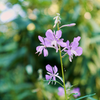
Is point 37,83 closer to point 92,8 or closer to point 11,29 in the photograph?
point 11,29

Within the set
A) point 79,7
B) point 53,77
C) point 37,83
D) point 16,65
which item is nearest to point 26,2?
point 79,7

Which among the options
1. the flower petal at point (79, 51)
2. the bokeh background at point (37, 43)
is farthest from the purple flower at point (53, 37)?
the bokeh background at point (37, 43)

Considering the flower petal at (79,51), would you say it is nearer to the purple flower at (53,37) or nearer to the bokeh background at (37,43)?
the purple flower at (53,37)

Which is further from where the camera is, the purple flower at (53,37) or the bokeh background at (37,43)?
the bokeh background at (37,43)

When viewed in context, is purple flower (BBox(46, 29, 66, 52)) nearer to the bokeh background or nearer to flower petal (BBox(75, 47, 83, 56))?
flower petal (BBox(75, 47, 83, 56))

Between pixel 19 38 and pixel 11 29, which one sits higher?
pixel 11 29

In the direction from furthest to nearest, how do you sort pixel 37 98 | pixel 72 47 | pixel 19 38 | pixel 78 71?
pixel 19 38, pixel 78 71, pixel 37 98, pixel 72 47

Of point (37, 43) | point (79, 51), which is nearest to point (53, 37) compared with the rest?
point (79, 51)

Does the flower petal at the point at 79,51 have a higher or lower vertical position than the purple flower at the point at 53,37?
lower

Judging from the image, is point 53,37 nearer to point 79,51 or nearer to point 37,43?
point 79,51
